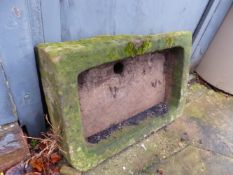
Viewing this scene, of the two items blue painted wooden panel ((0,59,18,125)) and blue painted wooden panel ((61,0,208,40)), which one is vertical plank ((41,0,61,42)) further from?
blue painted wooden panel ((0,59,18,125))

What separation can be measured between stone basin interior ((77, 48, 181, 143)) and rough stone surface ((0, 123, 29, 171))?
35 cm

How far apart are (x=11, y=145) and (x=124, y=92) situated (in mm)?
727

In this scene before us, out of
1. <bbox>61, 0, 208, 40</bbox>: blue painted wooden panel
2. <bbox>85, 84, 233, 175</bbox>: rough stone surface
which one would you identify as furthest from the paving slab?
<bbox>61, 0, 208, 40</bbox>: blue painted wooden panel

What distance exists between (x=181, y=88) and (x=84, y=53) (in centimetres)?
86

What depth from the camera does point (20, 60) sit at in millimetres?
1236

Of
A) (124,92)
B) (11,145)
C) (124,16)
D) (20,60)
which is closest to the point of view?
(20,60)

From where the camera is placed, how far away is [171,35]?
1.65 meters

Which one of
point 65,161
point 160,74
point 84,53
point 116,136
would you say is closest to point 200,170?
point 116,136

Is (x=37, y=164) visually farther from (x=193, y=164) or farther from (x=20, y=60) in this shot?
(x=193, y=164)

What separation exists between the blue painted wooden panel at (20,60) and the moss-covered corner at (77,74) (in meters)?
0.06

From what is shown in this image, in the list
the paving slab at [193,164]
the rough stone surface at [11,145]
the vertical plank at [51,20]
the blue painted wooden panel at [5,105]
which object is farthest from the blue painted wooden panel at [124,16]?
the paving slab at [193,164]

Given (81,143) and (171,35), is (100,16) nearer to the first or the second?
(171,35)

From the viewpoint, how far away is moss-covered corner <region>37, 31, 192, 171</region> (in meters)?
1.19

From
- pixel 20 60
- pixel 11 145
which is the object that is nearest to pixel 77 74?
pixel 20 60
